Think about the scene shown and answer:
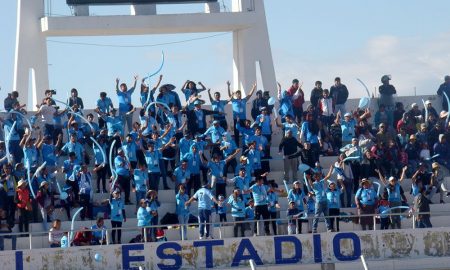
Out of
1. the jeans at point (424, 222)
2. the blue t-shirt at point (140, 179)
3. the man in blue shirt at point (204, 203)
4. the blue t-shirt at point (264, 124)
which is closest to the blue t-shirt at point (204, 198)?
the man in blue shirt at point (204, 203)

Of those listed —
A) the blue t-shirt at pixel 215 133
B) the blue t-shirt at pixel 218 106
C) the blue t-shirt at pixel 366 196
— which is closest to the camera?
the blue t-shirt at pixel 366 196

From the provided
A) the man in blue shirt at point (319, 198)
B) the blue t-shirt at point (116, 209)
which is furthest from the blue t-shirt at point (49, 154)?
the man in blue shirt at point (319, 198)

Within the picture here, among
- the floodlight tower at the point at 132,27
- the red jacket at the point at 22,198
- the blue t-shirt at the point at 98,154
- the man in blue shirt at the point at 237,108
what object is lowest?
the red jacket at the point at 22,198

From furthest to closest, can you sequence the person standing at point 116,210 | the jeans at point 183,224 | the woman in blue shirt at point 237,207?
1. the woman in blue shirt at point 237,207
2. the person standing at point 116,210
3. the jeans at point 183,224

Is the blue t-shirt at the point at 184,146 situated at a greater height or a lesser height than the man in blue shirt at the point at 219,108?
lesser

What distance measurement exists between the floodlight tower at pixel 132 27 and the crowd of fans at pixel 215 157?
281cm

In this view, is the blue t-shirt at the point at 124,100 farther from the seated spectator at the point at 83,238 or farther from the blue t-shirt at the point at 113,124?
the seated spectator at the point at 83,238

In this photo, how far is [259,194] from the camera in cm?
3719

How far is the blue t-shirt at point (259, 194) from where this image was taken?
37.2 metres

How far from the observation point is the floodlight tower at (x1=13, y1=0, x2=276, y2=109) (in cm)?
4394

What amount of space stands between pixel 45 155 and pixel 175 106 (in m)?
3.63

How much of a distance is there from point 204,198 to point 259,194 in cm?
124

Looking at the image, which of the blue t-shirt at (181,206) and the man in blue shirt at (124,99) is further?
the man in blue shirt at (124,99)

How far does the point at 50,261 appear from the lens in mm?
35438
